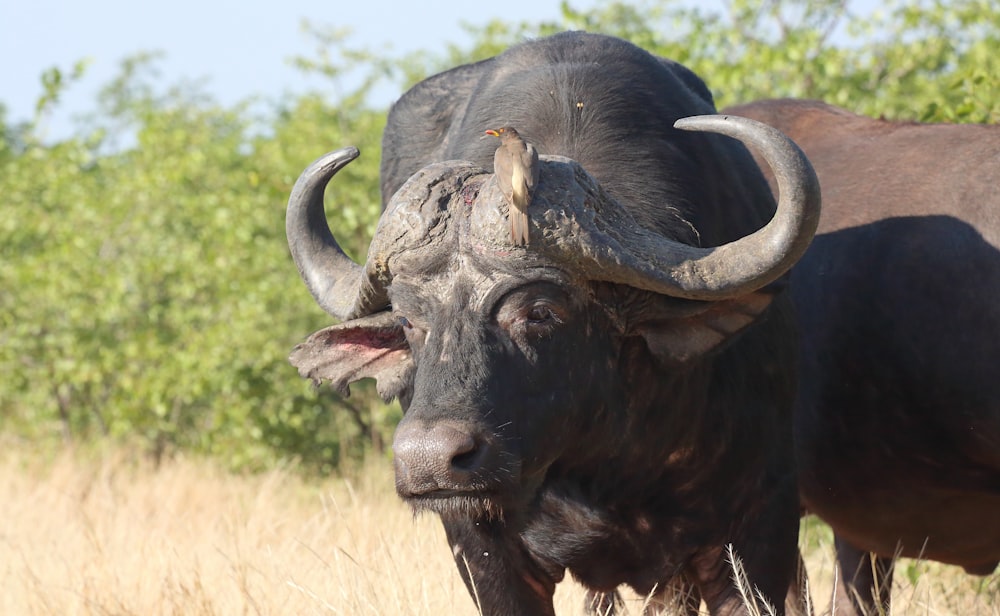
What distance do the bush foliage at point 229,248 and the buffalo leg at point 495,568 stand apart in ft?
13.3

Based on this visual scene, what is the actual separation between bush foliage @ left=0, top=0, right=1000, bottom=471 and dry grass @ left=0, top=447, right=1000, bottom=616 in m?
0.87

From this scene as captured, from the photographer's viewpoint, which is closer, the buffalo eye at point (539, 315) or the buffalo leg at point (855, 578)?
the buffalo eye at point (539, 315)

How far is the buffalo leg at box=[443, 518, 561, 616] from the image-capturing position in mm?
4398

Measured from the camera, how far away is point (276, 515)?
721 cm

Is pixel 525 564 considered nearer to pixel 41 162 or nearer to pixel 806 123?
pixel 806 123

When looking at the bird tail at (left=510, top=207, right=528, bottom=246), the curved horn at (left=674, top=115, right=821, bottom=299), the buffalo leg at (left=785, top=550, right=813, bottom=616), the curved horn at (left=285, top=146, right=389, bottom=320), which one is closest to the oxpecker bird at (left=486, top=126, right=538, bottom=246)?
the bird tail at (left=510, top=207, right=528, bottom=246)

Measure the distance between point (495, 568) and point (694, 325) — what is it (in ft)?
3.26

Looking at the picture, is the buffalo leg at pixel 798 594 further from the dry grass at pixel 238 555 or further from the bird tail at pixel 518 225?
the bird tail at pixel 518 225

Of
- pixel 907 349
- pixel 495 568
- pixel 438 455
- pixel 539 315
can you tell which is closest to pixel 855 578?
pixel 907 349

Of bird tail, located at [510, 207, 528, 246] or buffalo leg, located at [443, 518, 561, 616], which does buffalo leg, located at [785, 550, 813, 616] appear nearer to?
buffalo leg, located at [443, 518, 561, 616]

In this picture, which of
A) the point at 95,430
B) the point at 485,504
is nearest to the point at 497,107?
the point at 485,504

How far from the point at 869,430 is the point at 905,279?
600 millimetres

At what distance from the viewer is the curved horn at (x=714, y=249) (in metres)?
3.79

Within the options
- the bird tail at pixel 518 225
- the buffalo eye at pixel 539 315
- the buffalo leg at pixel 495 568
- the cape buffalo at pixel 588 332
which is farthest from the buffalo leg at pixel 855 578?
the bird tail at pixel 518 225
